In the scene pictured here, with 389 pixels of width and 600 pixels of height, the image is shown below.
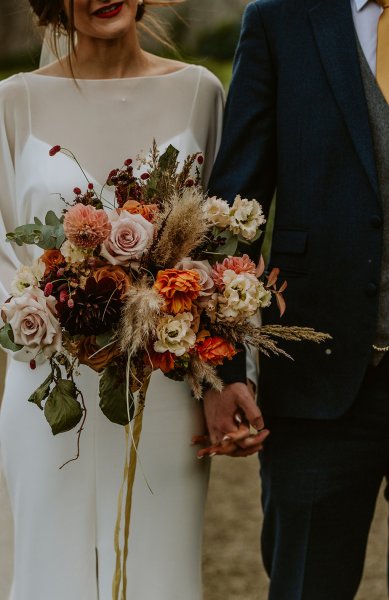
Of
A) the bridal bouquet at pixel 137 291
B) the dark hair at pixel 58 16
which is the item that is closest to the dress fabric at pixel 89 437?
the dark hair at pixel 58 16

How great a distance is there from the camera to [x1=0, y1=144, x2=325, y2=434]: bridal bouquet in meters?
2.39

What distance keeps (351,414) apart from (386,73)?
2.80 feet

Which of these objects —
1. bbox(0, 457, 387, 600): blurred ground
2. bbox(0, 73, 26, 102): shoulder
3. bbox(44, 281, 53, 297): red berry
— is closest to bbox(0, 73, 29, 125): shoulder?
bbox(0, 73, 26, 102): shoulder

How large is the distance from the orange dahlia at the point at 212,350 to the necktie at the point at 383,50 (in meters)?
0.75

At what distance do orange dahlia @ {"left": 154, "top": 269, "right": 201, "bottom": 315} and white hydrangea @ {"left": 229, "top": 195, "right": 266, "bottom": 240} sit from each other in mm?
196

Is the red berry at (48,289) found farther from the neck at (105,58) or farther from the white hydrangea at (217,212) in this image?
the neck at (105,58)

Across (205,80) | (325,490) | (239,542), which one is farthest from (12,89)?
(239,542)

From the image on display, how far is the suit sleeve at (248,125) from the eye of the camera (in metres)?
2.82

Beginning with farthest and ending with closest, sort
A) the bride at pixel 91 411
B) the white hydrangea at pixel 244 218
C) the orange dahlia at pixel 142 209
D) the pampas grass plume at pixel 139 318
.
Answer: the bride at pixel 91 411 → the white hydrangea at pixel 244 218 → the orange dahlia at pixel 142 209 → the pampas grass plume at pixel 139 318

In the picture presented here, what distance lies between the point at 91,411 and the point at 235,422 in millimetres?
402

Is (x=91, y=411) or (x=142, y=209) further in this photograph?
(x=91, y=411)

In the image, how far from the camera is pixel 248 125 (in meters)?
2.83

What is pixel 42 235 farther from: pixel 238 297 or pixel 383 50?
pixel 383 50

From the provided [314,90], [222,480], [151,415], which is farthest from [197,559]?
[222,480]
